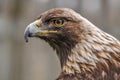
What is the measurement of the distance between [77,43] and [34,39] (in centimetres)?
543

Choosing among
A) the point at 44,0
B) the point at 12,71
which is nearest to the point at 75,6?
the point at 44,0

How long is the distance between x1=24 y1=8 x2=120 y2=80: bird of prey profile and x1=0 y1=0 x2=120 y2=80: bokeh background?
480 cm

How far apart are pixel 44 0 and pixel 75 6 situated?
479 mm

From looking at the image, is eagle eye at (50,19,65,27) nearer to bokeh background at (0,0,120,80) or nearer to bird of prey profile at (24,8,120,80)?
bird of prey profile at (24,8,120,80)

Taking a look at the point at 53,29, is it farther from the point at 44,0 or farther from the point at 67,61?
the point at 44,0

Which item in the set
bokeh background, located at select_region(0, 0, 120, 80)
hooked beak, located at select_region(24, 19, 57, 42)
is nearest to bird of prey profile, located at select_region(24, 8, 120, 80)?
hooked beak, located at select_region(24, 19, 57, 42)

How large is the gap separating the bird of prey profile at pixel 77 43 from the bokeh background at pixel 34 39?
15.7ft

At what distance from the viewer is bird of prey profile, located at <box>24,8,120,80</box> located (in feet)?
20.5

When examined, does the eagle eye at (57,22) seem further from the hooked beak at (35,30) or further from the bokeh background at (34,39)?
the bokeh background at (34,39)

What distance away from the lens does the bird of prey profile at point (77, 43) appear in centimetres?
624

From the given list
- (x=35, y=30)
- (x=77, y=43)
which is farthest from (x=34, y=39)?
(x=77, y=43)

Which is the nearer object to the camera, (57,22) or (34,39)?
(57,22)

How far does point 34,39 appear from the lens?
38.9 feet

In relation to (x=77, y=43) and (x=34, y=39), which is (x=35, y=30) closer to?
(x=77, y=43)
